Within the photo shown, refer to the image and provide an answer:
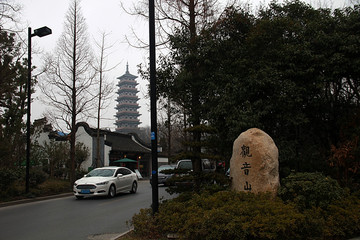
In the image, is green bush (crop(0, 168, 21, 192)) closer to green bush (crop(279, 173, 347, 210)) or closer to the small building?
green bush (crop(279, 173, 347, 210))

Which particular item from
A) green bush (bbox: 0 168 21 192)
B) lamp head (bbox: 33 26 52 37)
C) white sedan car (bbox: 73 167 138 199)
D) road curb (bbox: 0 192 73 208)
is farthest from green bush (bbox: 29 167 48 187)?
lamp head (bbox: 33 26 52 37)

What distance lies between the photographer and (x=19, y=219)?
9484 millimetres

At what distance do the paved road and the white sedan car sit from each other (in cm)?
186

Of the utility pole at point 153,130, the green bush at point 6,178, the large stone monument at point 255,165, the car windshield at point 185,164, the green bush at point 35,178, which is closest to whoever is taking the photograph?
the utility pole at point 153,130

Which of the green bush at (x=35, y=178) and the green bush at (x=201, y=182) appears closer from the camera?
the green bush at (x=201, y=182)

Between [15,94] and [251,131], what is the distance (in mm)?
13199

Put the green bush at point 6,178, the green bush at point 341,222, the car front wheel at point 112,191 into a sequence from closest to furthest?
the green bush at point 341,222
the green bush at point 6,178
the car front wheel at point 112,191

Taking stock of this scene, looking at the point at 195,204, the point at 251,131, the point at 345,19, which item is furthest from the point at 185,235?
the point at 345,19

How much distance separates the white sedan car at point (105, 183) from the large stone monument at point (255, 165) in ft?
24.3

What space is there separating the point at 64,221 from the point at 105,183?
5.46m

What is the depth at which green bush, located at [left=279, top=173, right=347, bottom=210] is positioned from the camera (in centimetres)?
732

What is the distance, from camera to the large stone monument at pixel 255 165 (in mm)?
8406

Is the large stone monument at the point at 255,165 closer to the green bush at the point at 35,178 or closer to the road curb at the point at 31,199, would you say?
the road curb at the point at 31,199

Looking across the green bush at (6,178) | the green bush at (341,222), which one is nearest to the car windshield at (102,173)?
the green bush at (6,178)
